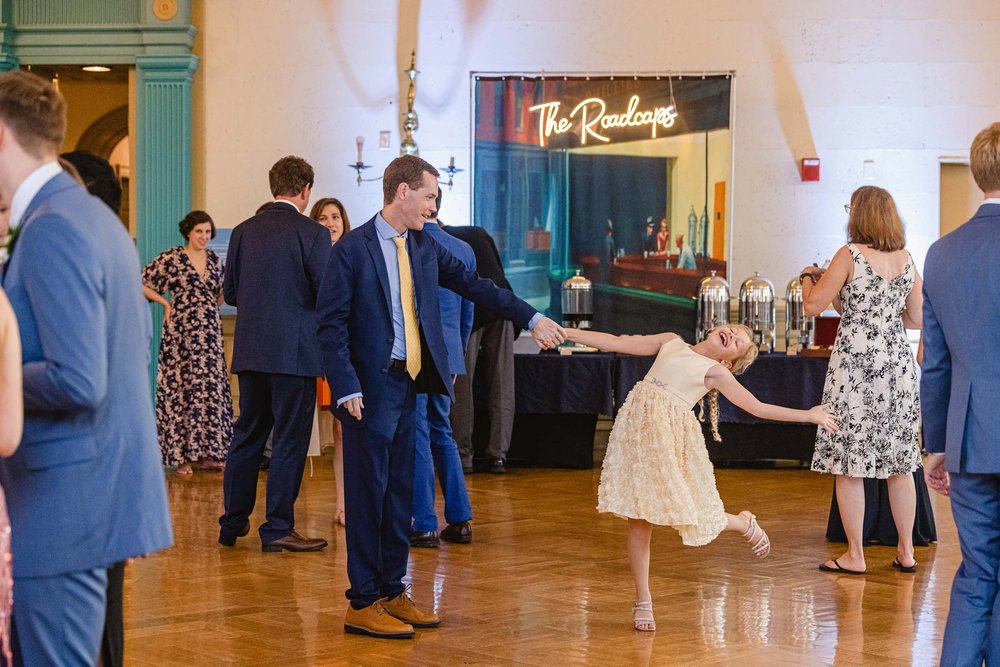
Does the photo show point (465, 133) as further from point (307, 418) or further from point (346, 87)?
point (307, 418)

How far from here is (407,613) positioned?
13.4ft

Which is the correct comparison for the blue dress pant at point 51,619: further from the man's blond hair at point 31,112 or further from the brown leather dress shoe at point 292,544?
the brown leather dress shoe at point 292,544

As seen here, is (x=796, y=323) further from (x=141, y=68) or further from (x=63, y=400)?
(x=63, y=400)

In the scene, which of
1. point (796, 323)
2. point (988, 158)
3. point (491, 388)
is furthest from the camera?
point (796, 323)

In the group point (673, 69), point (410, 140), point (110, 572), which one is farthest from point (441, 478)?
point (673, 69)

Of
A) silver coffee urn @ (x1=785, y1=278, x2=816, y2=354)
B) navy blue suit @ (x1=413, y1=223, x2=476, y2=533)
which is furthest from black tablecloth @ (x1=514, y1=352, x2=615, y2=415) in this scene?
navy blue suit @ (x1=413, y1=223, x2=476, y2=533)

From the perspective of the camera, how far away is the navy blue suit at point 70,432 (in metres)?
2.02

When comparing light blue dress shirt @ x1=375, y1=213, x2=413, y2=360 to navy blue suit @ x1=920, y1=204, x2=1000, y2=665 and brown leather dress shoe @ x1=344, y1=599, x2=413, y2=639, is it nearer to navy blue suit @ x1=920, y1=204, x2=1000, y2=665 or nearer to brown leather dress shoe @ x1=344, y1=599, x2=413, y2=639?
brown leather dress shoe @ x1=344, y1=599, x2=413, y2=639

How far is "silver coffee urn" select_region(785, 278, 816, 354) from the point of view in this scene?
8.13 metres

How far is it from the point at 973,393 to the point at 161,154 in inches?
295

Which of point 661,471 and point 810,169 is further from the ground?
point 810,169

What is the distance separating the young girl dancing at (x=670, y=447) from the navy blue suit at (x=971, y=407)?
106 centimetres

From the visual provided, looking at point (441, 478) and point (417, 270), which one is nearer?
point (417, 270)

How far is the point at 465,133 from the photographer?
9.36 meters
